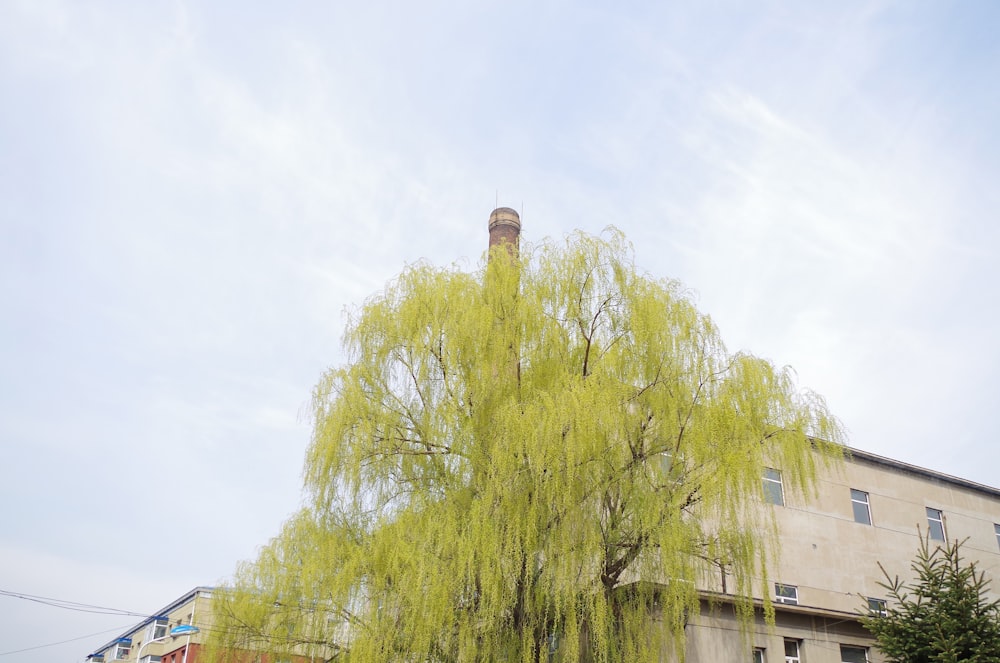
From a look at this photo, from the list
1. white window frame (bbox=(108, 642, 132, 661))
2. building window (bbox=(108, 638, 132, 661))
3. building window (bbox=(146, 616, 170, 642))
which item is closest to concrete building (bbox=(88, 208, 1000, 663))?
building window (bbox=(146, 616, 170, 642))

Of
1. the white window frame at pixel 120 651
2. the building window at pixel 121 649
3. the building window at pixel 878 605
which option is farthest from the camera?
the white window frame at pixel 120 651

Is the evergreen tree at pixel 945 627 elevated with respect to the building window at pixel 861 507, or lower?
lower

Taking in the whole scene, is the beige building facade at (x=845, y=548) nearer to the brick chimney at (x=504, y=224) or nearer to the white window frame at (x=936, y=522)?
the white window frame at (x=936, y=522)

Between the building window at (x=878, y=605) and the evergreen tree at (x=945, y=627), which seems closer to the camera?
the evergreen tree at (x=945, y=627)

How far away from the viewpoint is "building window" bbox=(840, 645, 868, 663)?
60.1 ft

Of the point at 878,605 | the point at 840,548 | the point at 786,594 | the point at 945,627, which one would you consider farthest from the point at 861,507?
the point at 945,627

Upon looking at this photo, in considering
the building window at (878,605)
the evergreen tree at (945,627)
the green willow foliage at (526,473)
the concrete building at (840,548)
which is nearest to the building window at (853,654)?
the concrete building at (840,548)

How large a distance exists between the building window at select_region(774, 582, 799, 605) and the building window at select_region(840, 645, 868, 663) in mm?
1452

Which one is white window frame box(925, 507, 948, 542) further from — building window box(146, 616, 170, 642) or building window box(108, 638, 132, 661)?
building window box(108, 638, 132, 661)

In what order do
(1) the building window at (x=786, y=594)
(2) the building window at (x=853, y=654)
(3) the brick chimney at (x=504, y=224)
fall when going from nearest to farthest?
Result: (2) the building window at (x=853, y=654) → (1) the building window at (x=786, y=594) → (3) the brick chimney at (x=504, y=224)

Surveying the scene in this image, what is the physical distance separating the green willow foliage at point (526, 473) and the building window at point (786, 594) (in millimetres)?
6816

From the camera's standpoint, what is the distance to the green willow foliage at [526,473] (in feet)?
38.6

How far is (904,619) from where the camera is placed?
51.4ft

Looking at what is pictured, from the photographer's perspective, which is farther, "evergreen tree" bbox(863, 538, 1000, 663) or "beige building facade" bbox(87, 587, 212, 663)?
"beige building facade" bbox(87, 587, 212, 663)
